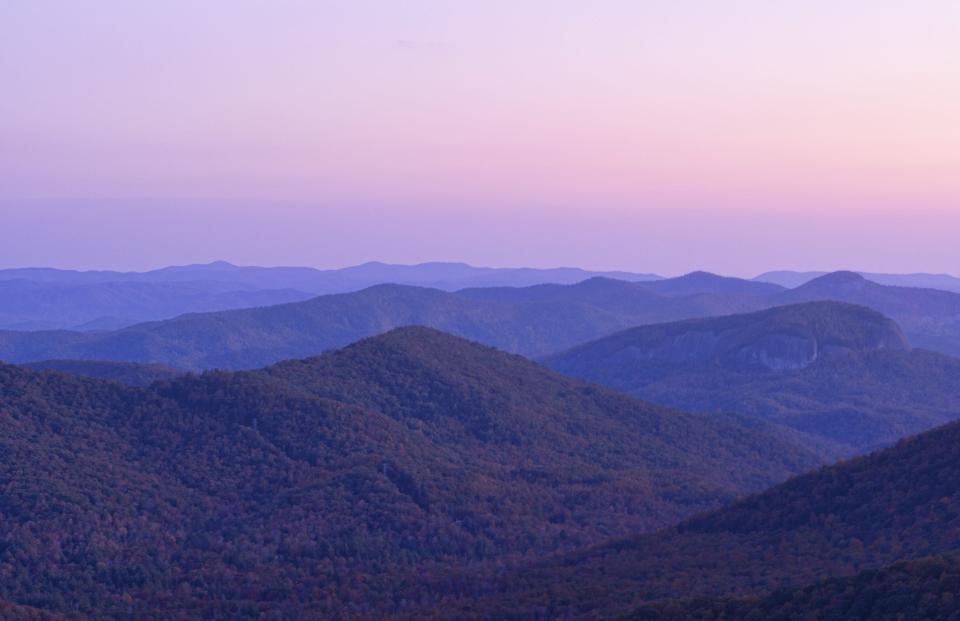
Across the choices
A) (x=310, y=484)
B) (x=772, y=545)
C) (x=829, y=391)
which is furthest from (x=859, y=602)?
(x=829, y=391)

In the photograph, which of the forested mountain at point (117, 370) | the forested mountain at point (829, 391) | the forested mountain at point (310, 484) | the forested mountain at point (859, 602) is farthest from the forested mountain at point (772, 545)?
the forested mountain at point (829, 391)

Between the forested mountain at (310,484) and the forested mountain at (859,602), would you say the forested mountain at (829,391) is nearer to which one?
the forested mountain at (310,484)

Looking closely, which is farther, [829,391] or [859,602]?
[829,391]

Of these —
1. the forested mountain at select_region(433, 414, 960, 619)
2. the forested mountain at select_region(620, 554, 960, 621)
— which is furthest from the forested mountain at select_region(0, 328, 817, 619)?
the forested mountain at select_region(620, 554, 960, 621)

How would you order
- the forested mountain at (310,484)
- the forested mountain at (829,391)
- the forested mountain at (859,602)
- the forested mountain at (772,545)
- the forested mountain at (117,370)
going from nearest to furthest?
the forested mountain at (859,602), the forested mountain at (772,545), the forested mountain at (310,484), the forested mountain at (117,370), the forested mountain at (829,391)

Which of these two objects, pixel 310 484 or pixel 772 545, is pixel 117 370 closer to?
pixel 310 484

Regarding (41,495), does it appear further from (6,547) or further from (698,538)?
(698,538)
